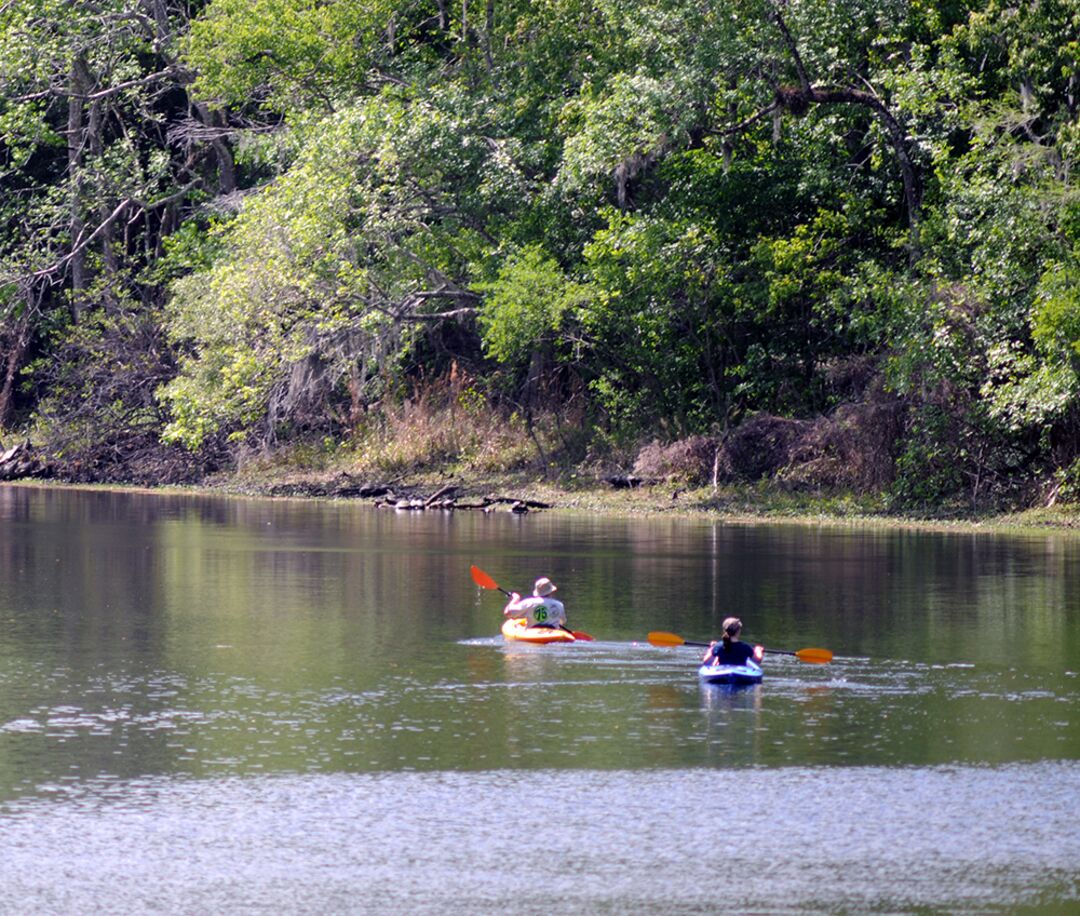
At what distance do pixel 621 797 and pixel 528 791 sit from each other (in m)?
0.58

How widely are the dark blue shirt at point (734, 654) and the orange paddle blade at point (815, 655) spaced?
3.04 feet

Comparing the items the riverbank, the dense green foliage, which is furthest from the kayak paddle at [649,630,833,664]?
the riverbank

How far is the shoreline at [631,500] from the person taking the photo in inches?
1247

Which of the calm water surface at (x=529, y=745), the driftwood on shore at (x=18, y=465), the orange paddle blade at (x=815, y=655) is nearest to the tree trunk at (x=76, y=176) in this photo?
the driftwood on shore at (x=18, y=465)

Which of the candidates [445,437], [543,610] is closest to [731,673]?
[543,610]

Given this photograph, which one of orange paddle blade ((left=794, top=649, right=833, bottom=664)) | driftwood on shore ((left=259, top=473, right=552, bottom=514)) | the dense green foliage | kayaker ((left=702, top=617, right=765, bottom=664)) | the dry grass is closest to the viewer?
kayaker ((left=702, top=617, right=765, bottom=664))

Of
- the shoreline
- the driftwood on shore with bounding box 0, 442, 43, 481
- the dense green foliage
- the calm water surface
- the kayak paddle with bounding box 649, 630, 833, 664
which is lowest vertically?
the calm water surface

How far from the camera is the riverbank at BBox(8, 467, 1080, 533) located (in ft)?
105

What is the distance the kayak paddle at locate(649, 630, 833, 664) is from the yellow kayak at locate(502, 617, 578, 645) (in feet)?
3.00

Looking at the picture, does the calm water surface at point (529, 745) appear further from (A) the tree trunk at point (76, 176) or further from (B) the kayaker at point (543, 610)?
(A) the tree trunk at point (76, 176)

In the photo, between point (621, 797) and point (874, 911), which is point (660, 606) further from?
point (874, 911)

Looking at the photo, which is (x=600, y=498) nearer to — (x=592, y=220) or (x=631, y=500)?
(x=631, y=500)

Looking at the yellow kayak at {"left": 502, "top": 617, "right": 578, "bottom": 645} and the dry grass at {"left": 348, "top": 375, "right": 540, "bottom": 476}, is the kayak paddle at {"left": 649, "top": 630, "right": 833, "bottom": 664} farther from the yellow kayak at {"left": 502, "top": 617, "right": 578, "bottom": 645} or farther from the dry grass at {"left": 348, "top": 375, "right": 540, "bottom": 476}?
the dry grass at {"left": 348, "top": 375, "right": 540, "bottom": 476}

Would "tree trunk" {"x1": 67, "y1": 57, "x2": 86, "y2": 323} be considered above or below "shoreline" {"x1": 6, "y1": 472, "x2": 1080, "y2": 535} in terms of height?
above
